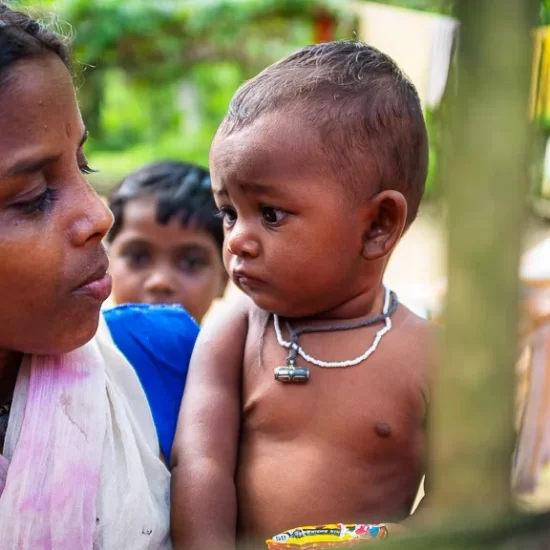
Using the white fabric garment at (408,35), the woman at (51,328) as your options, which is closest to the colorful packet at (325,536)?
the woman at (51,328)

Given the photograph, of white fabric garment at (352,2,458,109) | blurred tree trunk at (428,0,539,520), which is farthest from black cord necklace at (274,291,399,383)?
white fabric garment at (352,2,458,109)

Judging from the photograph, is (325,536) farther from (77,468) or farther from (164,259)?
(164,259)

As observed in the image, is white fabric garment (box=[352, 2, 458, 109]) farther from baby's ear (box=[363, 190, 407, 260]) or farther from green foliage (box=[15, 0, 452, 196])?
green foliage (box=[15, 0, 452, 196])

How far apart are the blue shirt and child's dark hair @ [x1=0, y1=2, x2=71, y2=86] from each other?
0.66 m

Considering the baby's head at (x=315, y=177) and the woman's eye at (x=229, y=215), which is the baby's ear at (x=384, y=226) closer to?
the baby's head at (x=315, y=177)

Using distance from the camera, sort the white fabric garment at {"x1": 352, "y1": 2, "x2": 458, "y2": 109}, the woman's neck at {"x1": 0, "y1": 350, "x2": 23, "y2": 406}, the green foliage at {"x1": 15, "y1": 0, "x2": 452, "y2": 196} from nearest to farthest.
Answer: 1. the woman's neck at {"x1": 0, "y1": 350, "x2": 23, "y2": 406}
2. the white fabric garment at {"x1": 352, "y1": 2, "x2": 458, "y2": 109}
3. the green foliage at {"x1": 15, "y1": 0, "x2": 452, "y2": 196}

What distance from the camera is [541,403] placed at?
12.8 ft

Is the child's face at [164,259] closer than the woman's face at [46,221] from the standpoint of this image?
No

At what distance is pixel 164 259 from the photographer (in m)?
3.38

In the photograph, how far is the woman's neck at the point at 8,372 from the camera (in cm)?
178

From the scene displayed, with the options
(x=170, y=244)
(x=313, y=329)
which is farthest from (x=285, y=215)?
(x=170, y=244)

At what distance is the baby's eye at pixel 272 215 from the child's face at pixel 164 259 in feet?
4.76

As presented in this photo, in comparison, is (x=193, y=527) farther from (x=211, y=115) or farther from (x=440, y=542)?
(x=211, y=115)

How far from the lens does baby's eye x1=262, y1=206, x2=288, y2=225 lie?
1.90 m
